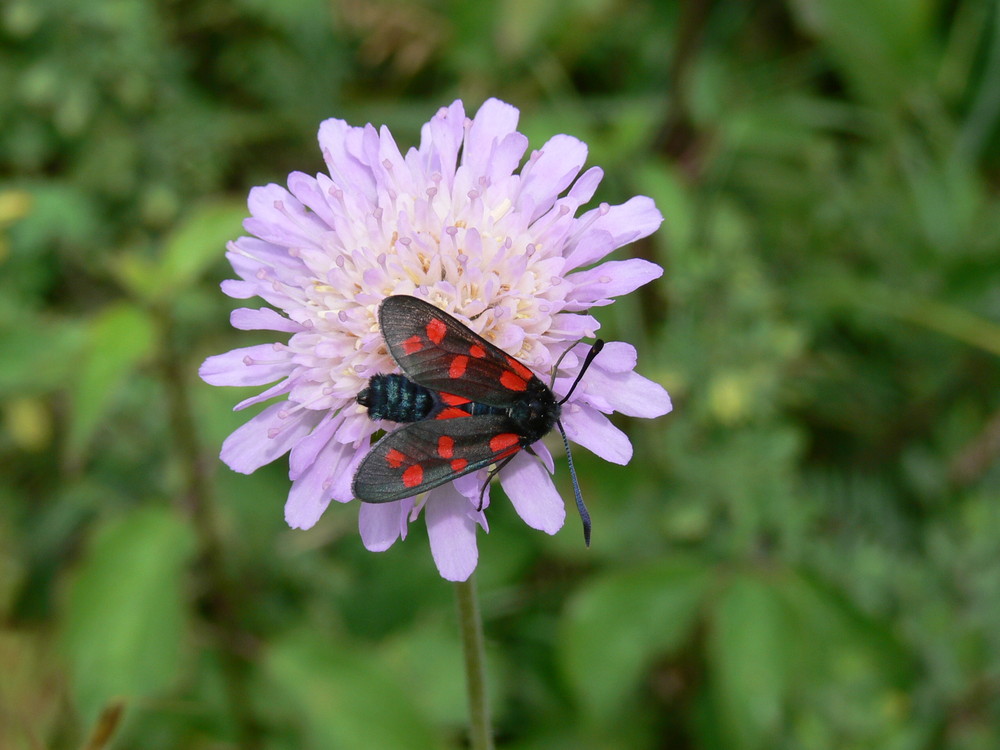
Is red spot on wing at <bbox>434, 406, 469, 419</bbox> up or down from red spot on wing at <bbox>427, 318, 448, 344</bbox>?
down

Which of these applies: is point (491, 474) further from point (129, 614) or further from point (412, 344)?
point (129, 614)

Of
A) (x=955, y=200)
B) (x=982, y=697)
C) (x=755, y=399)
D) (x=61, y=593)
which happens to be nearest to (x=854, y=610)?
(x=982, y=697)

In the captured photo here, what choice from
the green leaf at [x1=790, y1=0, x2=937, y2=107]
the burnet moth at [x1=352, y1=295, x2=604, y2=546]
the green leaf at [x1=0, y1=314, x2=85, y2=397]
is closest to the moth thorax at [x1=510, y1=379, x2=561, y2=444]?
the burnet moth at [x1=352, y1=295, x2=604, y2=546]

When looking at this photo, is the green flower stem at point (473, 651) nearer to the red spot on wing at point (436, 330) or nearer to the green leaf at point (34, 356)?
the red spot on wing at point (436, 330)

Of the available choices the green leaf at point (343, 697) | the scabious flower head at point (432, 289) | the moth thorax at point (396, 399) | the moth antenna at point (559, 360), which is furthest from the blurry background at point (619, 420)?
the moth antenna at point (559, 360)

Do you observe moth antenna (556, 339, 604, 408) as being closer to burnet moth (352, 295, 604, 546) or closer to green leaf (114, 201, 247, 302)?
burnet moth (352, 295, 604, 546)

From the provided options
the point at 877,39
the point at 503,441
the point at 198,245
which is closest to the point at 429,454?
the point at 503,441
